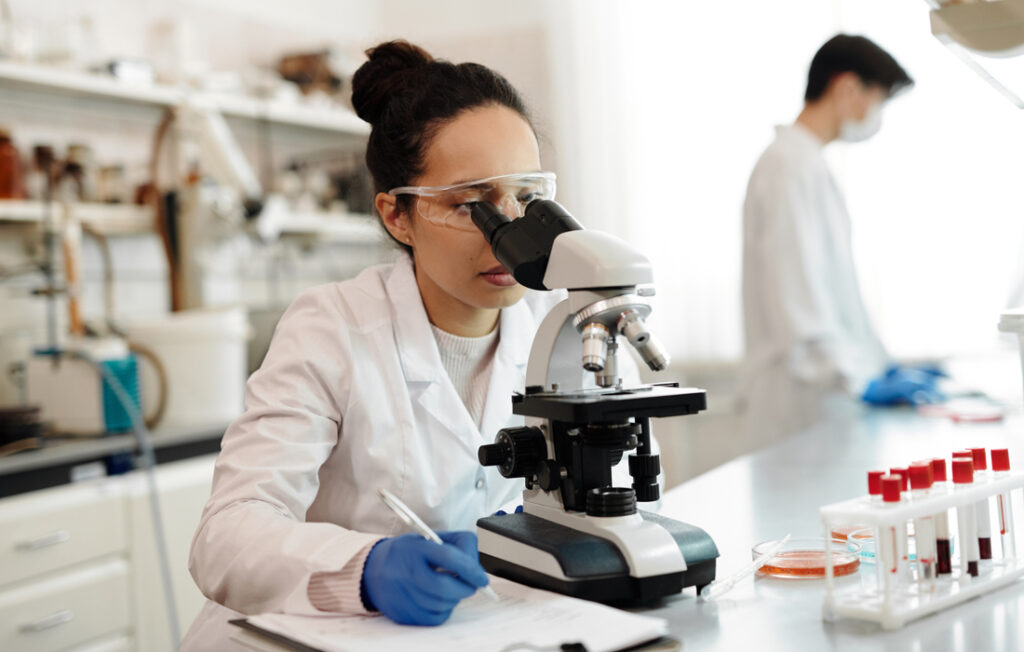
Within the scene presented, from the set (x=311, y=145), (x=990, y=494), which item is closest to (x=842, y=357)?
(x=990, y=494)

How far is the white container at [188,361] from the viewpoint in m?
2.64

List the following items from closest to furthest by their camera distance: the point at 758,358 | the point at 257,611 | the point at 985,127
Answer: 1. the point at 257,611
2. the point at 758,358
3. the point at 985,127

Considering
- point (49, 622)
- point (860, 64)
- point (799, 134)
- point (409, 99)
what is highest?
point (860, 64)

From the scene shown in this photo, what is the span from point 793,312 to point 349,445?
158 cm

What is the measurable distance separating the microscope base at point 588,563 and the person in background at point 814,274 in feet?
5.38

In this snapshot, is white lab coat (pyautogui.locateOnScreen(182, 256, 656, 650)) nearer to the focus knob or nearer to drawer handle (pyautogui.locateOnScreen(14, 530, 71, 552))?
the focus knob

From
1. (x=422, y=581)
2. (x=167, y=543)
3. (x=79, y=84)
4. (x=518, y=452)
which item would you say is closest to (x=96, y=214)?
(x=79, y=84)

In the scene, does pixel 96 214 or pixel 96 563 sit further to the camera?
pixel 96 214

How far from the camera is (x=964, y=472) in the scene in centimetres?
96

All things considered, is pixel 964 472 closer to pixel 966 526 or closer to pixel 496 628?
pixel 966 526

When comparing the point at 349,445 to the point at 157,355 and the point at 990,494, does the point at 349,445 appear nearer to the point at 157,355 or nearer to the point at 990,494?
the point at 990,494

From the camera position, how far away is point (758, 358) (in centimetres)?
266

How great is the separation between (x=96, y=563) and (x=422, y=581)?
168 centimetres

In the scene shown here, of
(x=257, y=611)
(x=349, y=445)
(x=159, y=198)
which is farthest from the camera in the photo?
(x=159, y=198)
